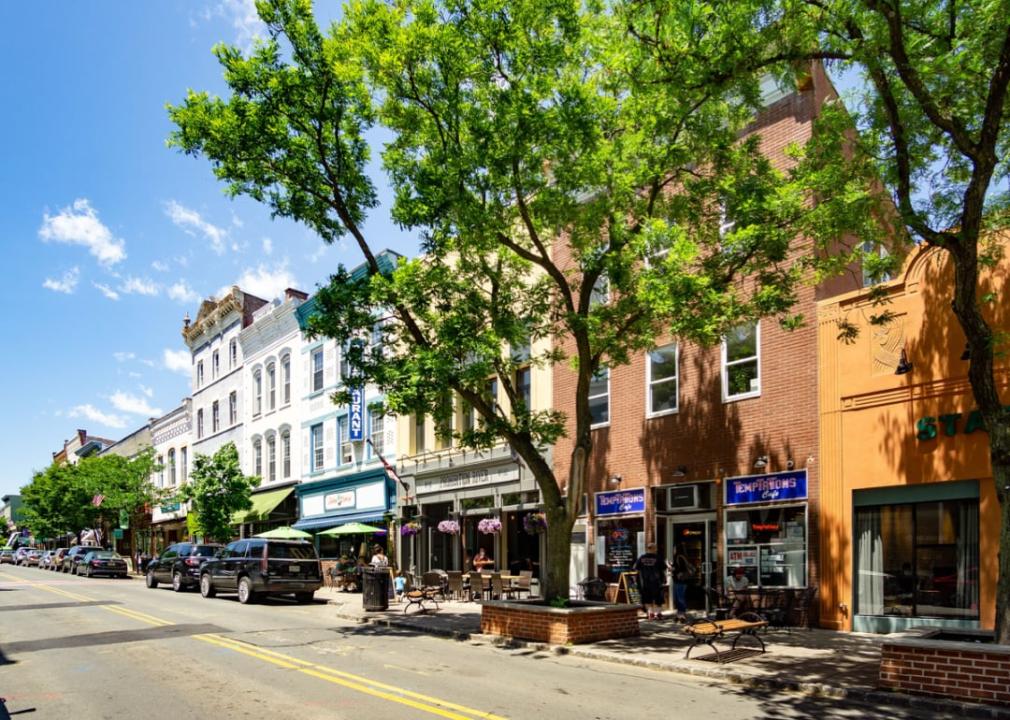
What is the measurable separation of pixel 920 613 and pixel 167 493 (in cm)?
4286

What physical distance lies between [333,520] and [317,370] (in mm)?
6468

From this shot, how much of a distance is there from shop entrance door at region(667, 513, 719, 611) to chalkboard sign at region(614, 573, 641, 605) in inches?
40.1

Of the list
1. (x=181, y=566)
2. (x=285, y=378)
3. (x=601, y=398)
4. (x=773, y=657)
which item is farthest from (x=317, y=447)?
(x=773, y=657)

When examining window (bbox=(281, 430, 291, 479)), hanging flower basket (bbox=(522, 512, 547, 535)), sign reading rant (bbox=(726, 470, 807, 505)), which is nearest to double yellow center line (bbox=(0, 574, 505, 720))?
hanging flower basket (bbox=(522, 512, 547, 535))

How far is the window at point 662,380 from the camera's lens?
64.8 feet

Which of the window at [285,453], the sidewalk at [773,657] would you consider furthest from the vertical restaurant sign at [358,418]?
the sidewalk at [773,657]

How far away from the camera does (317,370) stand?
35656 millimetres

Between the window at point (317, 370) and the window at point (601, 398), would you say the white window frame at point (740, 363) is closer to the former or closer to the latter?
the window at point (601, 398)

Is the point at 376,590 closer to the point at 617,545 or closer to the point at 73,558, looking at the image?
the point at 617,545

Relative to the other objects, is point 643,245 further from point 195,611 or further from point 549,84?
point 195,611

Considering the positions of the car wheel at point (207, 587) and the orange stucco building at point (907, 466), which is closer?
the orange stucco building at point (907, 466)

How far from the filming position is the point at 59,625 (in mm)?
17422

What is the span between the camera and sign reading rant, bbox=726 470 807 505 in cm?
1662

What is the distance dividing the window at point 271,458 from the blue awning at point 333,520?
3972 millimetres
